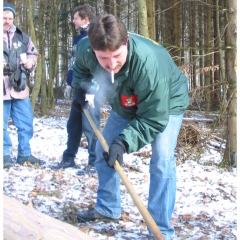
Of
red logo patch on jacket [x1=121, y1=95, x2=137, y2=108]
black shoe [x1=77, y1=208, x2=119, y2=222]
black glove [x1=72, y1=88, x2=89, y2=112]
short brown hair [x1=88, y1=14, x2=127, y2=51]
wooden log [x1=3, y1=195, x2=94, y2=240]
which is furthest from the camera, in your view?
black glove [x1=72, y1=88, x2=89, y2=112]

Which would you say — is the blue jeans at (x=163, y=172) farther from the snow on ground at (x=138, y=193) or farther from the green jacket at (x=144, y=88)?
the snow on ground at (x=138, y=193)

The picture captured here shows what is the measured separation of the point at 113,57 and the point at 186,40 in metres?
17.2

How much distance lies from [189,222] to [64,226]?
1.77 m

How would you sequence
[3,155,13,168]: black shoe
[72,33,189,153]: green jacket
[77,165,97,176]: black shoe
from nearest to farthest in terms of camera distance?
1. [72,33,189,153]: green jacket
2. [77,165,97,176]: black shoe
3. [3,155,13,168]: black shoe

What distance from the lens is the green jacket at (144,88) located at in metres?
2.70

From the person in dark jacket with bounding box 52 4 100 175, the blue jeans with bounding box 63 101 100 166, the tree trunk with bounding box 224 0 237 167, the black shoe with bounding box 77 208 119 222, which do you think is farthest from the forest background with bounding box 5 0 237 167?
the black shoe with bounding box 77 208 119 222

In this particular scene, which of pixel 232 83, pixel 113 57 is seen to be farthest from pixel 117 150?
pixel 232 83

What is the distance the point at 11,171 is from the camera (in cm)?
495

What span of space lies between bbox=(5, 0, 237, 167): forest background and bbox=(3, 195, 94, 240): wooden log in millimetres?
3695

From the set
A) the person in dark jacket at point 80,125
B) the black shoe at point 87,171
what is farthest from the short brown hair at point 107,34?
the black shoe at point 87,171

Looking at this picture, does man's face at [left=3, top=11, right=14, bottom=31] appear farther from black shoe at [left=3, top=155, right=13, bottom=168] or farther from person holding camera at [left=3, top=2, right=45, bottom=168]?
black shoe at [left=3, top=155, right=13, bottom=168]

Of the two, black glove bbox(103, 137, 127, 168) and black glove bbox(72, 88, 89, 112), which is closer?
black glove bbox(103, 137, 127, 168)

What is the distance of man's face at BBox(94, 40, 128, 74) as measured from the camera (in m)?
2.53

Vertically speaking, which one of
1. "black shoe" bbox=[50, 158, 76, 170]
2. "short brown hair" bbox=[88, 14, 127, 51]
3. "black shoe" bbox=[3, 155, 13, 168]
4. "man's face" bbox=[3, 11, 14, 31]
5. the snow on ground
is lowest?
the snow on ground
